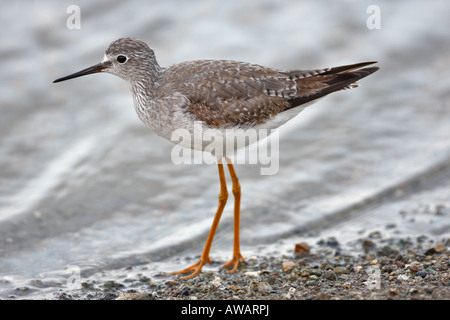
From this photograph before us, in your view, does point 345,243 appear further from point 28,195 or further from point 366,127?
point 28,195

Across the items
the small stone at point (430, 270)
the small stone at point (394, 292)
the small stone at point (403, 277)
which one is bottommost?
the small stone at point (394, 292)

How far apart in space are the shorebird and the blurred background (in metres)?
1.33

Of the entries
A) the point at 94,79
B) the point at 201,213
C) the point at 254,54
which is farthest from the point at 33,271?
the point at 254,54

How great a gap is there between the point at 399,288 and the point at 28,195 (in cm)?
568

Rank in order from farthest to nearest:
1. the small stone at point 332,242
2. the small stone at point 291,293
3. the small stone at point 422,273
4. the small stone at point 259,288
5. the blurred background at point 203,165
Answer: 1. the blurred background at point 203,165
2. the small stone at point 332,242
3. the small stone at point 259,288
4. the small stone at point 422,273
5. the small stone at point 291,293

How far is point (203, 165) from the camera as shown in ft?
33.1

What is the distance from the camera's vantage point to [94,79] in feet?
39.6

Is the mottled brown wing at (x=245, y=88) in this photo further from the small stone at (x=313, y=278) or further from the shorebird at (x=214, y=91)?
the small stone at (x=313, y=278)

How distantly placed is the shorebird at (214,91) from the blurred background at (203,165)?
1.33 m

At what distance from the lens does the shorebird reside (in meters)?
6.99

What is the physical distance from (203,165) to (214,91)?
3.20 metres

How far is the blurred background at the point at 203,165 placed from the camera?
8133 mm

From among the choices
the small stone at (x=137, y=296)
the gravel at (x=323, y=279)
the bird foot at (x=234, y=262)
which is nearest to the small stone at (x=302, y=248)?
the gravel at (x=323, y=279)

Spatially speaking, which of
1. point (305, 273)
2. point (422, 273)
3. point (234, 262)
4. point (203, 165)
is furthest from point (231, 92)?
point (203, 165)
